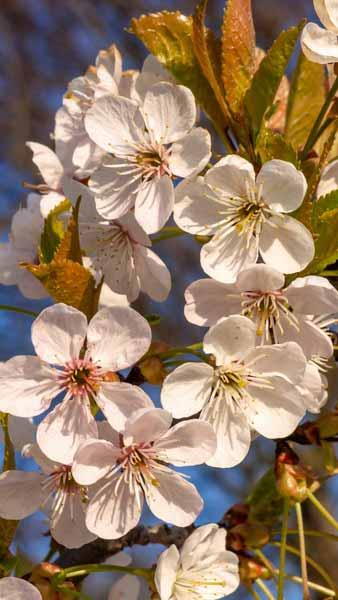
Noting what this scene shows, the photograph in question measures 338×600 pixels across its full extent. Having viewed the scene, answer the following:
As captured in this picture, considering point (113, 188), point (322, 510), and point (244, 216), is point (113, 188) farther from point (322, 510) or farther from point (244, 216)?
point (322, 510)

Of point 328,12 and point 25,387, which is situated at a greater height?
point 328,12

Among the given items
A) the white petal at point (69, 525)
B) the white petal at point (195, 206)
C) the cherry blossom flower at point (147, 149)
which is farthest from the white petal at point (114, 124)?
the white petal at point (69, 525)

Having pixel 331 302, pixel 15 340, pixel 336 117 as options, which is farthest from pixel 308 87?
pixel 15 340

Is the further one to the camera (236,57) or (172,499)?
(236,57)

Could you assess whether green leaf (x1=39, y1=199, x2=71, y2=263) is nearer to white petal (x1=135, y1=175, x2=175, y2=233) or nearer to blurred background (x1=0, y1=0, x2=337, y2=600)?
white petal (x1=135, y1=175, x2=175, y2=233)

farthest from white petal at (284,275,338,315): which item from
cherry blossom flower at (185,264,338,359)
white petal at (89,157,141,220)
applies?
white petal at (89,157,141,220)

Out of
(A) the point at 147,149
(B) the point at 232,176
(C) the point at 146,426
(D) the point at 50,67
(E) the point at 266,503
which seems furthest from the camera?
(D) the point at 50,67

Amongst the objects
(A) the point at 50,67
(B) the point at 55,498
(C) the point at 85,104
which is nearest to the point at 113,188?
(C) the point at 85,104
